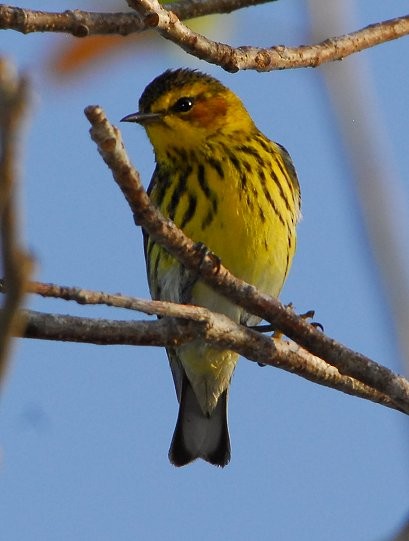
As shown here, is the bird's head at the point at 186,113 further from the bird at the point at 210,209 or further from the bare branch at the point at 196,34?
the bare branch at the point at 196,34

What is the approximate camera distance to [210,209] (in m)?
5.26

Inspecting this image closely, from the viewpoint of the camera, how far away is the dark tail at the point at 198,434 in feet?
19.6

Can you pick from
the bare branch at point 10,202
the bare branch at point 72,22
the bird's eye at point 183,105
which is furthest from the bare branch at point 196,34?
the bare branch at point 10,202

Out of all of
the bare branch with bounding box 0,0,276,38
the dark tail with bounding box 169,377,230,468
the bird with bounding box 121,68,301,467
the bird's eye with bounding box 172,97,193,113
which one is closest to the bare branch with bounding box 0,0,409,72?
the bare branch with bounding box 0,0,276,38

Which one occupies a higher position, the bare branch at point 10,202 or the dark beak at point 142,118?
the dark beak at point 142,118

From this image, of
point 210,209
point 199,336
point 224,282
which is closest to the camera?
point 224,282

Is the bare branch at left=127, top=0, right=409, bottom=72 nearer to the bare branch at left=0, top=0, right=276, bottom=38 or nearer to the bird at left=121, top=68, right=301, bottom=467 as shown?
the bare branch at left=0, top=0, right=276, bottom=38

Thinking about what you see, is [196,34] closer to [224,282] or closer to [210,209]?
[224,282]

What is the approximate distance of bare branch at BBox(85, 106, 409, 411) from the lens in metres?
2.31

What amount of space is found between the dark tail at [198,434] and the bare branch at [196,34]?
2.80 meters

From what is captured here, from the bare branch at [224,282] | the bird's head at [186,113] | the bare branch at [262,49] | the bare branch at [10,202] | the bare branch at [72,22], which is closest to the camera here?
the bare branch at [10,202]

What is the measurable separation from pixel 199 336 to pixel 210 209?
2141 millimetres

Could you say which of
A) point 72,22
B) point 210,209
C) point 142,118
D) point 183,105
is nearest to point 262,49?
point 72,22

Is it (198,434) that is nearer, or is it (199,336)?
(199,336)
